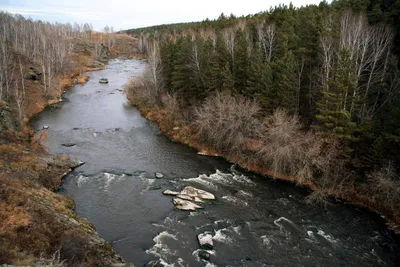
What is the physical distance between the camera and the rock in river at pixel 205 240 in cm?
2397

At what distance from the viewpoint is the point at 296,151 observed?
33031 millimetres

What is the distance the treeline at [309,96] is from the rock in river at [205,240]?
13.0m

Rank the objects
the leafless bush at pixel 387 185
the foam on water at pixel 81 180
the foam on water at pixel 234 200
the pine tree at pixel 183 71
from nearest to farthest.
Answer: the leafless bush at pixel 387 185 < the foam on water at pixel 234 200 < the foam on water at pixel 81 180 < the pine tree at pixel 183 71

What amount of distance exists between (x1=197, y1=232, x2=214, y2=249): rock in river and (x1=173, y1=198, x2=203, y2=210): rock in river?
4.51 meters

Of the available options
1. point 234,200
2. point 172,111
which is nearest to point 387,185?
point 234,200

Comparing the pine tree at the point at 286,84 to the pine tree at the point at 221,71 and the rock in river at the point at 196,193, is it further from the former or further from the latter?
the rock in river at the point at 196,193

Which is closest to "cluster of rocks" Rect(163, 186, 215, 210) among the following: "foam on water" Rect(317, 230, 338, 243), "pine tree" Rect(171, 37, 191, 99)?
"foam on water" Rect(317, 230, 338, 243)

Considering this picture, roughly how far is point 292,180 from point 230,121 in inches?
403

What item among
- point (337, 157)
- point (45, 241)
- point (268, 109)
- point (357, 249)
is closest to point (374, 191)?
point (337, 157)

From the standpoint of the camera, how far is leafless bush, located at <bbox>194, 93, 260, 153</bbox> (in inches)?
1507

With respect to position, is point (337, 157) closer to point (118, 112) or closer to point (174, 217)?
point (174, 217)

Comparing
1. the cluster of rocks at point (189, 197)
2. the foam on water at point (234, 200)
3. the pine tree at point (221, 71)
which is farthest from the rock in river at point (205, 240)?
the pine tree at point (221, 71)

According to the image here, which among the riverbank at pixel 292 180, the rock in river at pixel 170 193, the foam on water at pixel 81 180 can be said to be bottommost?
the rock in river at pixel 170 193

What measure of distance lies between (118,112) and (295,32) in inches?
1355
